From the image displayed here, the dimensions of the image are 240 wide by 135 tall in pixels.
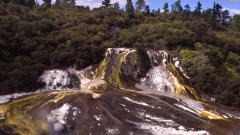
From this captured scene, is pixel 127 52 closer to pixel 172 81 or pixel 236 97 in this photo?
pixel 172 81

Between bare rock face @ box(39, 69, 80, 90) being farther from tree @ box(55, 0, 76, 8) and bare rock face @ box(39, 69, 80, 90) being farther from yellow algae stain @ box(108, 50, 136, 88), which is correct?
tree @ box(55, 0, 76, 8)

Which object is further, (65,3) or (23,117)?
(65,3)

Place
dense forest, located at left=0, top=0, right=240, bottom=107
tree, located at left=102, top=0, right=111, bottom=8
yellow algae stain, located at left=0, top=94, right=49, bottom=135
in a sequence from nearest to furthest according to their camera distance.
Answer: yellow algae stain, located at left=0, top=94, right=49, bottom=135
dense forest, located at left=0, top=0, right=240, bottom=107
tree, located at left=102, top=0, right=111, bottom=8

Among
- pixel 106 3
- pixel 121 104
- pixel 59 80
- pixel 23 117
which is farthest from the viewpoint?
pixel 106 3

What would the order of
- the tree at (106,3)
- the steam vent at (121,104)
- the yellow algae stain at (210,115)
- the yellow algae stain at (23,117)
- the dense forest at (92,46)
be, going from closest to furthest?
the yellow algae stain at (23,117)
the steam vent at (121,104)
the yellow algae stain at (210,115)
the dense forest at (92,46)
the tree at (106,3)

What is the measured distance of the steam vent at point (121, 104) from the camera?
21625 millimetres

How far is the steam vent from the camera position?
2162cm

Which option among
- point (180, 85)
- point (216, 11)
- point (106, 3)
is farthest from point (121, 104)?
Answer: point (216, 11)

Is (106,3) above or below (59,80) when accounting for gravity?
above

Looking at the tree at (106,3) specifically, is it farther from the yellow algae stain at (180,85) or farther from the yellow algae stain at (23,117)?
the yellow algae stain at (23,117)

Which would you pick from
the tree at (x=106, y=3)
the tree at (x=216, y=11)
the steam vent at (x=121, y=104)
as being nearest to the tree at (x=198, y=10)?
the tree at (x=216, y=11)

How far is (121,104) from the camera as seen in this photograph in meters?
26.1

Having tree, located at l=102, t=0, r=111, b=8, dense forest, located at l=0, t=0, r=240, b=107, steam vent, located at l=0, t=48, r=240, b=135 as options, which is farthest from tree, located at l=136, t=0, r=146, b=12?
steam vent, located at l=0, t=48, r=240, b=135

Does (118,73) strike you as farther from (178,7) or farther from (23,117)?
(178,7)
